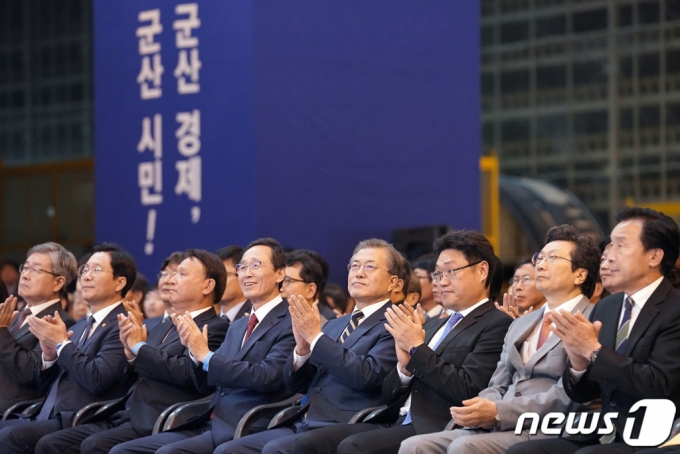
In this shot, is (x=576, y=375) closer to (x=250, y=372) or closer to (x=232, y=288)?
(x=250, y=372)

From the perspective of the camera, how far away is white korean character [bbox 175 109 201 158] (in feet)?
24.6

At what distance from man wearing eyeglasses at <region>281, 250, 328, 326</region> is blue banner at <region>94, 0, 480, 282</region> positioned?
5.60 feet

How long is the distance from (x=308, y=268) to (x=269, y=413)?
3.23 feet

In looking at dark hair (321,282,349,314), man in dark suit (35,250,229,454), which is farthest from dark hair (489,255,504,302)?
dark hair (321,282,349,314)

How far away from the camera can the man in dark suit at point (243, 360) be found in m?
4.55

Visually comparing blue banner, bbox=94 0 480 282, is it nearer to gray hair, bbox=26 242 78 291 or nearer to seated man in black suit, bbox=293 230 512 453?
gray hair, bbox=26 242 78 291

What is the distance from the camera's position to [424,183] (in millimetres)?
8086

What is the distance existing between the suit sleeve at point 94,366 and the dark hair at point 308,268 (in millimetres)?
1041

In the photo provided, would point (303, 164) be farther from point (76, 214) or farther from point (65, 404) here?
point (76, 214)

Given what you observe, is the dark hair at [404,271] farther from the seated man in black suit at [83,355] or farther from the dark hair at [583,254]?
the seated man in black suit at [83,355]

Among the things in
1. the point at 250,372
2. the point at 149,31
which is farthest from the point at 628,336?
the point at 149,31

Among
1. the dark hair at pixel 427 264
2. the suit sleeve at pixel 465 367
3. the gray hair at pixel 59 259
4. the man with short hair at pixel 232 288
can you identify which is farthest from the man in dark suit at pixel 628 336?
the gray hair at pixel 59 259

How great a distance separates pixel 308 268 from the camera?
213 inches

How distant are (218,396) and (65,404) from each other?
3.09 feet
